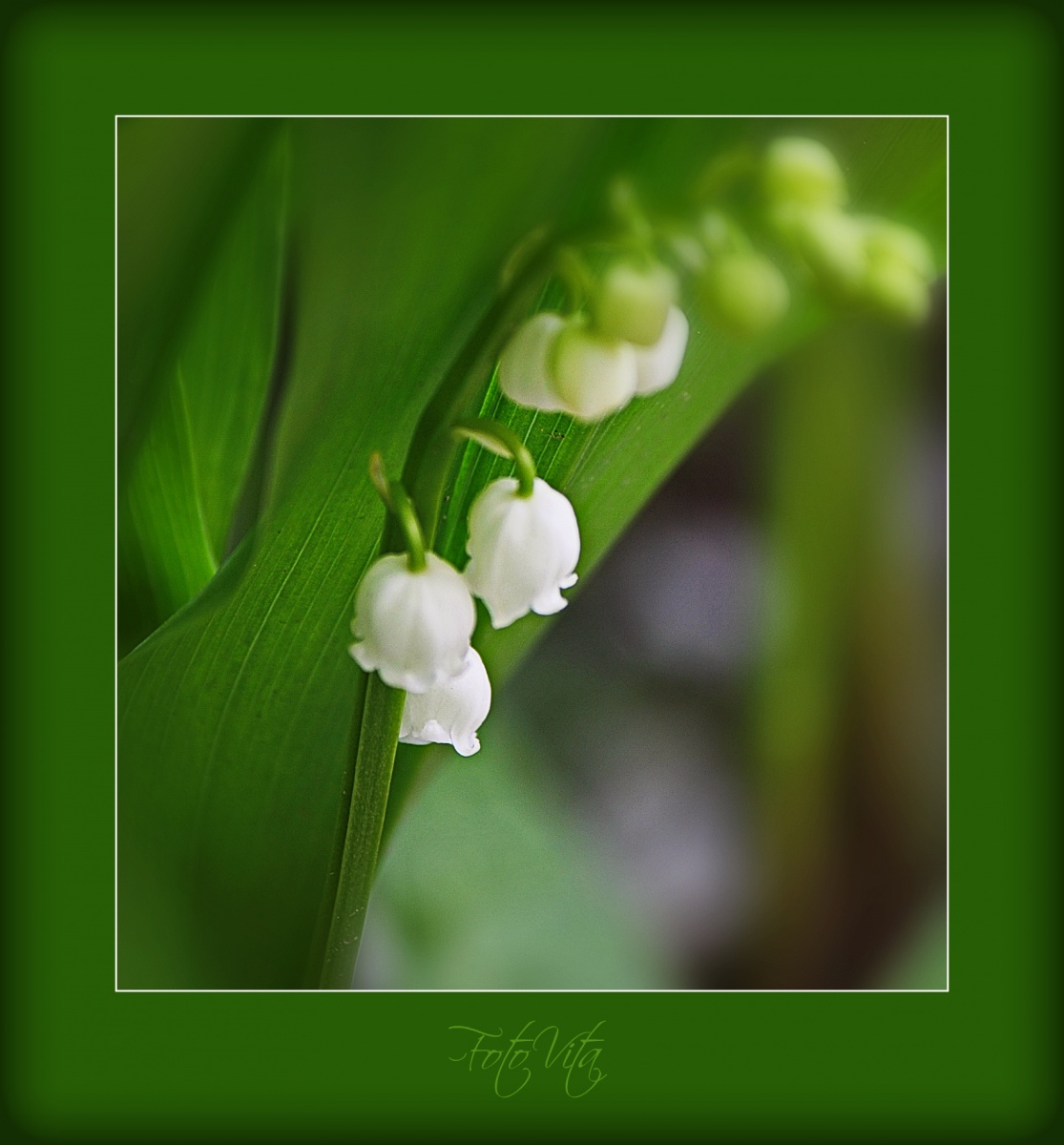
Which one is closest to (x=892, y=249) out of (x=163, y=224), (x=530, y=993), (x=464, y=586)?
(x=464, y=586)

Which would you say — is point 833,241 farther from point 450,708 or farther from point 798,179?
point 450,708

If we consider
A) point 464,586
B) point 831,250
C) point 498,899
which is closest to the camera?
point 831,250

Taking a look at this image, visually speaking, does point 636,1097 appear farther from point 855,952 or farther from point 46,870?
point 46,870

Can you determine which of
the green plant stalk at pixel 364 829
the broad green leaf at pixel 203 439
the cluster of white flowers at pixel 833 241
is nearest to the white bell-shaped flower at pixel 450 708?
the green plant stalk at pixel 364 829

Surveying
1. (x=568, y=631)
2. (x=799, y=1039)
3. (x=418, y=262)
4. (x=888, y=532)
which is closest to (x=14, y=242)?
(x=418, y=262)

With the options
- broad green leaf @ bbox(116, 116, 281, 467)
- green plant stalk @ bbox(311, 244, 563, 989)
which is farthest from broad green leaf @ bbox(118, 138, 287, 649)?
green plant stalk @ bbox(311, 244, 563, 989)

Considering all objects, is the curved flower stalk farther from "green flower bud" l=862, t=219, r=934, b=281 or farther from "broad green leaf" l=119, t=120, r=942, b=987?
"green flower bud" l=862, t=219, r=934, b=281

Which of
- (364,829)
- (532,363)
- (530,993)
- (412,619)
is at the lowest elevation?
(530,993)

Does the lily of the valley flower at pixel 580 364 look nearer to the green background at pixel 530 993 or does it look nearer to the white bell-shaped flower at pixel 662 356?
the white bell-shaped flower at pixel 662 356
